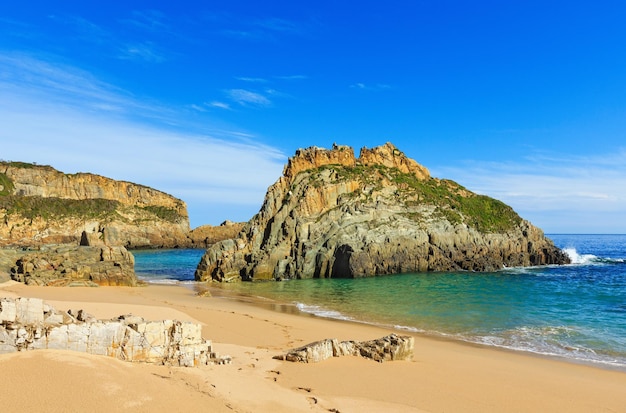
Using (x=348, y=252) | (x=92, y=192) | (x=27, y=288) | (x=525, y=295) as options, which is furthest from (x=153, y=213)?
(x=525, y=295)

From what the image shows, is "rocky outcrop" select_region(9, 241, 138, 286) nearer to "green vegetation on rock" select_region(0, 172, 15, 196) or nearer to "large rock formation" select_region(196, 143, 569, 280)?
"large rock formation" select_region(196, 143, 569, 280)

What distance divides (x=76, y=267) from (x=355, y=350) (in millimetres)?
25634

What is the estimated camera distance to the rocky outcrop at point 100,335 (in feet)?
21.8

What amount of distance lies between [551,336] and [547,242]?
159 feet

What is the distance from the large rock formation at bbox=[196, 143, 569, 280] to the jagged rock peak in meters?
0.13

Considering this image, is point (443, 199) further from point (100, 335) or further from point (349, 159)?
point (100, 335)

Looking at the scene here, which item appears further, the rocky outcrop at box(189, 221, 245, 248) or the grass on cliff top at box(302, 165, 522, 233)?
the rocky outcrop at box(189, 221, 245, 248)

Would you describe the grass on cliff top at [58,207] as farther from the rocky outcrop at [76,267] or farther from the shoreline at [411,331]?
the shoreline at [411,331]

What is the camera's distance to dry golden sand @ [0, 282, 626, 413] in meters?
5.48

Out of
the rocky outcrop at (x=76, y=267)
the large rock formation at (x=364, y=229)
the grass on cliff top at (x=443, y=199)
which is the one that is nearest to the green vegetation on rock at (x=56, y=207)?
the large rock formation at (x=364, y=229)

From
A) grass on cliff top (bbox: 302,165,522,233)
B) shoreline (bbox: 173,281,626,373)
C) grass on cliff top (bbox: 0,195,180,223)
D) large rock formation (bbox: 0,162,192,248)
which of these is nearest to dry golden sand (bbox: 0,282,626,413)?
shoreline (bbox: 173,281,626,373)

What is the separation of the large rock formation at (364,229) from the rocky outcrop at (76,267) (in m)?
10.2

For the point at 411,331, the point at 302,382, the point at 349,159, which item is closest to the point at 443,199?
the point at 349,159

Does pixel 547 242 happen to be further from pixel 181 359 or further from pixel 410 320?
pixel 181 359
